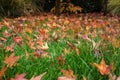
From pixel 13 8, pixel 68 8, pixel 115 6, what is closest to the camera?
pixel 13 8

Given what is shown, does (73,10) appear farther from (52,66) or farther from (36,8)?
(52,66)

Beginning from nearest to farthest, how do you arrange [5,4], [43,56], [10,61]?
1. [10,61]
2. [43,56]
3. [5,4]

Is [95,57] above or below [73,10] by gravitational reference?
above

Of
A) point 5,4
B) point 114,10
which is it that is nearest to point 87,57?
point 5,4

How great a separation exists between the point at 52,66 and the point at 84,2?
320 inches

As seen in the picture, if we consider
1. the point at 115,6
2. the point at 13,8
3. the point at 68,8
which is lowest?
the point at 68,8

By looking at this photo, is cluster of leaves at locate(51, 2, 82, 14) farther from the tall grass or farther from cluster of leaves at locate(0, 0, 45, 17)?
cluster of leaves at locate(0, 0, 45, 17)

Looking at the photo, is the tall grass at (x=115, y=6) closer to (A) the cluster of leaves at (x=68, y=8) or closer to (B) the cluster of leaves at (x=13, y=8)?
(A) the cluster of leaves at (x=68, y=8)

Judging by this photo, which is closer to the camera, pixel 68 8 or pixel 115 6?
pixel 115 6

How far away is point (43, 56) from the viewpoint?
225cm

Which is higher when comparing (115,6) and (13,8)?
(13,8)

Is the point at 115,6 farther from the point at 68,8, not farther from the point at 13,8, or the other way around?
the point at 13,8

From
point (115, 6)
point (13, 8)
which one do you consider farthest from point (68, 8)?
point (13, 8)

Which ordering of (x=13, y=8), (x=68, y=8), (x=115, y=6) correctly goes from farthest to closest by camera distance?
(x=68, y=8), (x=115, y=6), (x=13, y=8)
